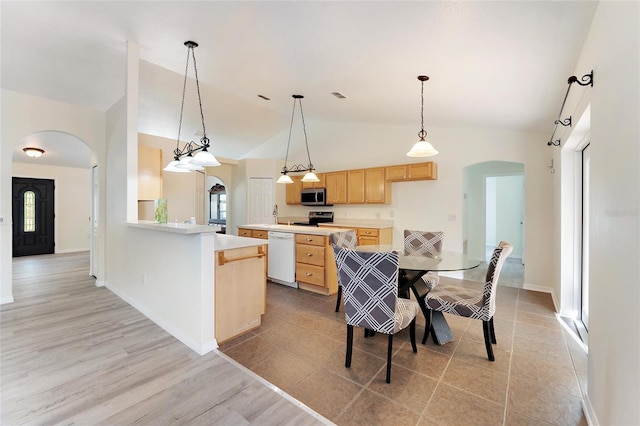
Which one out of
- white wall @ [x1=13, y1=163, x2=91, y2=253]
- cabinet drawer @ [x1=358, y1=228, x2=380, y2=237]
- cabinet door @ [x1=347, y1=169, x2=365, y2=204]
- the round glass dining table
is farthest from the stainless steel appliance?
white wall @ [x1=13, y1=163, x2=91, y2=253]

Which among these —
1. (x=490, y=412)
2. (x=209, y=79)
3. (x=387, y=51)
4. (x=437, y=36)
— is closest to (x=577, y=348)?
(x=490, y=412)

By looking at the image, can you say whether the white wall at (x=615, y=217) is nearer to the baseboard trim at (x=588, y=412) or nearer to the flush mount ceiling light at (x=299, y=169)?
the baseboard trim at (x=588, y=412)

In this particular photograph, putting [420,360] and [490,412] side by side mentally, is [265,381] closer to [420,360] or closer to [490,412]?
[420,360]

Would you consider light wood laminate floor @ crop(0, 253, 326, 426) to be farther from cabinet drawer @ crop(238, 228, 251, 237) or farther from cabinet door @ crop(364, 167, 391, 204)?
cabinet door @ crop(364, 167, 391, 204)

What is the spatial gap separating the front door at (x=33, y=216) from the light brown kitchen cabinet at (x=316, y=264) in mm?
7732

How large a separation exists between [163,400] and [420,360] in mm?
1913

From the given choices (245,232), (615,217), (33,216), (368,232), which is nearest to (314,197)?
(368,232)

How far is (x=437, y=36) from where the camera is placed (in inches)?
78.7

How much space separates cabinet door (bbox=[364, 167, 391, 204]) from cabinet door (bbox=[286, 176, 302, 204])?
6.09ft

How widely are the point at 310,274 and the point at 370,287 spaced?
2072 mm

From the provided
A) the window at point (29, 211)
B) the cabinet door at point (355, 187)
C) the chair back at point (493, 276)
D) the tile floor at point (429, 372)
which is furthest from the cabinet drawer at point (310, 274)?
the window at point (29, 211)

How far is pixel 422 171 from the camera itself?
4.89 meters

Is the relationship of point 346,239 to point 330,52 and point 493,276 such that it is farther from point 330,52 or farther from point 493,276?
point 330,52

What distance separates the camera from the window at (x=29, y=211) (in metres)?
7.09
